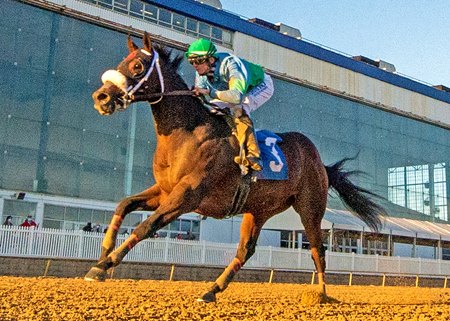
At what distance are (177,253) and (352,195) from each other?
41.0 feet

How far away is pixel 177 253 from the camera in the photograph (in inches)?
800

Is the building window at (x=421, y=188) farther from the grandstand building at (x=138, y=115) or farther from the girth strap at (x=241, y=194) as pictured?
the girth strap at (x=241, y=194)

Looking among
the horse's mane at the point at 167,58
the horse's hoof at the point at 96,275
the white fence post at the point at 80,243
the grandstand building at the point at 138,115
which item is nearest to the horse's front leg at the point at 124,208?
the horse's hoof at the point at 96,275

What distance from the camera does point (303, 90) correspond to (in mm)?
32562

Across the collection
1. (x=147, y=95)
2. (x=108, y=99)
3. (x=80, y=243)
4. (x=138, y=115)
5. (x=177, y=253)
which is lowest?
(x=177, y=253)

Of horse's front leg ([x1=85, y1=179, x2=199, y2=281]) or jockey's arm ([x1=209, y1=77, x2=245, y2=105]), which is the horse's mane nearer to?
jockey's arm ([x1=209, y1=77, x2=245, y2=105])

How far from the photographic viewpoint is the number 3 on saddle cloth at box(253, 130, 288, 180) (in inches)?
255

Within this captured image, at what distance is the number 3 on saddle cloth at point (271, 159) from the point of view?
6.46 m

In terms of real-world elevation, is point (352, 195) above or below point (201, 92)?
below

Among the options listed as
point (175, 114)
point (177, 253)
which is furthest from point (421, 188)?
point (175, 114)

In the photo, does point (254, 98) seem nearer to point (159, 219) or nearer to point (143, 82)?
point (143, 82)

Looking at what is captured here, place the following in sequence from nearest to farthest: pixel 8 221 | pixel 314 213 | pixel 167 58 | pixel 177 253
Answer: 1. pixel 167 58
2. pixel 314 213
3. pixel 177 253
4. pixel 8 221

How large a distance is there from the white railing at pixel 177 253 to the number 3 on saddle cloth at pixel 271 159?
12.5m

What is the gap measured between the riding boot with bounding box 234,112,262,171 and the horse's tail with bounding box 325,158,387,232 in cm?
263
